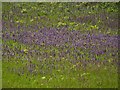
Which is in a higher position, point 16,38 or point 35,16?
point 35,16

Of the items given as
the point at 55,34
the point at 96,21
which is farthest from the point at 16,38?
the point at 96,21

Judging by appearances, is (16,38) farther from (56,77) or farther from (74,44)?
→ (56,77)

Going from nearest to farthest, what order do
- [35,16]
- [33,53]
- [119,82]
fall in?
[119,82] < [33,53] < [35,16]

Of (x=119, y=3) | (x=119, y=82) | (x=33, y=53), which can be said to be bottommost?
(x=119, y=82)

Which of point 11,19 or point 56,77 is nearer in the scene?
point 56,77

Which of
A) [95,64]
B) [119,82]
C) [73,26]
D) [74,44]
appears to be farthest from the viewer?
[73,26]

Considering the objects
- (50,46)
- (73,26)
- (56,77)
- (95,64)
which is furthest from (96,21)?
(56,77)
